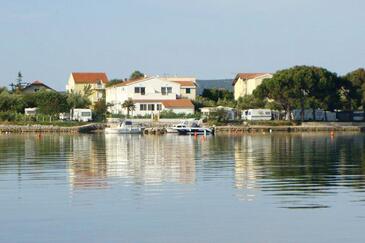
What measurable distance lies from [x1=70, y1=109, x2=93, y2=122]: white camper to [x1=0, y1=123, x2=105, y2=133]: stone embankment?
6.71 metres

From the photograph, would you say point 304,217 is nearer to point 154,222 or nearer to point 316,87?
point 154,222

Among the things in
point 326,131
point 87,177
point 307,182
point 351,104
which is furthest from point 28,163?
point 351,104

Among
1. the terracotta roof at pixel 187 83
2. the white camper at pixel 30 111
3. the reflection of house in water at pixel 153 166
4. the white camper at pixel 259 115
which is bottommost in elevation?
the reflection of house in water at pixel 153 166

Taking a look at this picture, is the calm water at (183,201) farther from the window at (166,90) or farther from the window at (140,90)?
the window at (166,90)

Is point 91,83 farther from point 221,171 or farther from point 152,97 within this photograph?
point 221,171

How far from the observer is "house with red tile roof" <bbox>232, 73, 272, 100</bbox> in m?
119

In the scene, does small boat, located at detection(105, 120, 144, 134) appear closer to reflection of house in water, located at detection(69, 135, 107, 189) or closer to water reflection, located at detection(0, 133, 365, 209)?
water reflection, located at detection(0, 133, 365, 209)

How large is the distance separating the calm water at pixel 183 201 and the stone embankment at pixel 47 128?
173ft

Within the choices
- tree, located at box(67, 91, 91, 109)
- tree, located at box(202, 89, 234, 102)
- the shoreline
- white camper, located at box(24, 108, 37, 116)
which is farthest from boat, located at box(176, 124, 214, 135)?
tree, located at box(202, 89, 234, 102)

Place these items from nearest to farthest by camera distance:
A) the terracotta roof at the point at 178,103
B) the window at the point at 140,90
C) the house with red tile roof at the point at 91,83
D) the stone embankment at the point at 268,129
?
the stone embankment at the point at 268,129
the terracotta roof at the point at 178,103
the window at the point at 140,90
the house with red tile roof at the point at 91,83

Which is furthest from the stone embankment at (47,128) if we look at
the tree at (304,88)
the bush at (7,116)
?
the tree at (304,88)

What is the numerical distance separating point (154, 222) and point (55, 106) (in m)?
82.7

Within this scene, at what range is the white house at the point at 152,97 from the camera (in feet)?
344

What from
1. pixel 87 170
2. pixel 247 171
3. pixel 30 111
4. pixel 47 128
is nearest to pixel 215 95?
pixel 30 111
